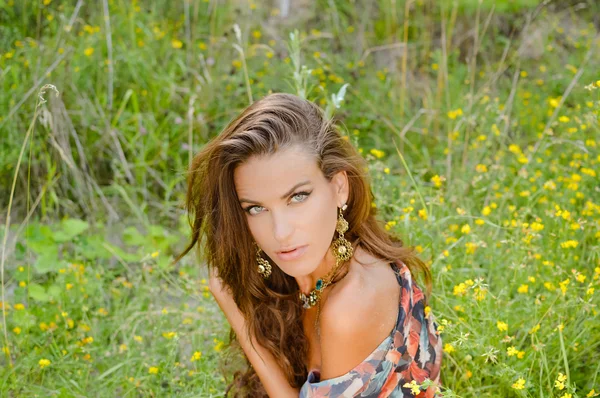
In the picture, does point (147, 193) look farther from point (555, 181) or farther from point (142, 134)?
point (555, 181)

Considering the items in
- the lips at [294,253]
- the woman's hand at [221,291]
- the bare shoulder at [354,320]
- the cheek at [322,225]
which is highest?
the cheek at [322,225]

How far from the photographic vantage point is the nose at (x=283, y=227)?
200 centimetres

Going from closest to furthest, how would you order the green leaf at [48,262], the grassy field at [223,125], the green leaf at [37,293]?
the grassy field at [223,125], the green leaf at [37,293], the green leaf at [48,262]

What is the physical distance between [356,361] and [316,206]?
422 millimetres

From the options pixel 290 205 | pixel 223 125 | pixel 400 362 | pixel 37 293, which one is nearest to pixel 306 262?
pixel 290 205

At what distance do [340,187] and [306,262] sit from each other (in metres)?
0.24

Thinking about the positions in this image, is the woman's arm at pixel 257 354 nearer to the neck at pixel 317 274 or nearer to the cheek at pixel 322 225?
the neck at pixel 317 274

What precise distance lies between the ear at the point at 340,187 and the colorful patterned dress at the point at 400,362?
27cm

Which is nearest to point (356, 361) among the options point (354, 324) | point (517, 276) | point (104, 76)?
point (354, 324)

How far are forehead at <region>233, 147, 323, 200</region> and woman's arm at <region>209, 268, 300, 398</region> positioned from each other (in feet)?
1.51

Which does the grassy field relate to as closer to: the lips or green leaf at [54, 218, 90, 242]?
green leaf at [54, 218, 90, 242]

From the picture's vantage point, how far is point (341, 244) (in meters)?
2.16

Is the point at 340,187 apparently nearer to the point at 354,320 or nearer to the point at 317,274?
the point at 317,274

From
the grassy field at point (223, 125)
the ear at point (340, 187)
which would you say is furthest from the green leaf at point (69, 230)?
the ear at point (340, 187)
